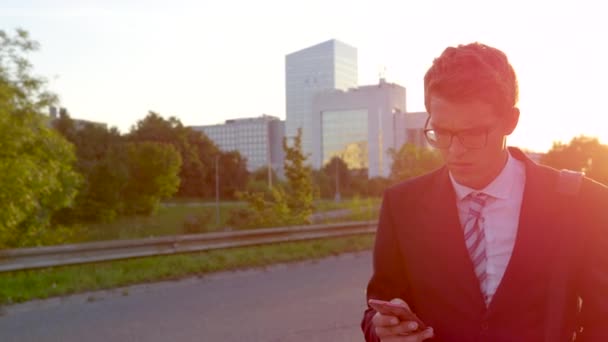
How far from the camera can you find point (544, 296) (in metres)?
2.15

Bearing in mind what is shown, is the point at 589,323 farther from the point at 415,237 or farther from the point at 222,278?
the point at 222,278

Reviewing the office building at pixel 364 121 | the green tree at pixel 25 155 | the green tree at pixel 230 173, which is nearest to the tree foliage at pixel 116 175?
the green tree at pixel 230 173

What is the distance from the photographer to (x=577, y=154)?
1471 inches

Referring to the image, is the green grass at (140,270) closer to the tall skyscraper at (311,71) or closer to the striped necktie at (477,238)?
the striped necktie at (477,238)

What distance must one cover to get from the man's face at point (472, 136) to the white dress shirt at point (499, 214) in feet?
0.10

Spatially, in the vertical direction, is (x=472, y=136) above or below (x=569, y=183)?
above

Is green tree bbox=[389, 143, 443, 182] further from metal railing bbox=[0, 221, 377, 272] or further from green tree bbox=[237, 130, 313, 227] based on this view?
metal railing bbox=[0, 221, 377, 272]

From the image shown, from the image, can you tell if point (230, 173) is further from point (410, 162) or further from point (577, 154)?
point (410, 162)

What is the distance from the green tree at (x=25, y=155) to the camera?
16.2 m

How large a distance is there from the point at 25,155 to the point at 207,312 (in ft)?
34.9

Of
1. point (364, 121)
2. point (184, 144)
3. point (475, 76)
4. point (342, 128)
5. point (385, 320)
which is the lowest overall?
point (385, 320)

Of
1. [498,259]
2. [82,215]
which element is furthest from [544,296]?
[82,215]

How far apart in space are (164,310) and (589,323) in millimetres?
7042

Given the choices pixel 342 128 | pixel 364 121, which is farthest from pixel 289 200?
pixel 342 128
